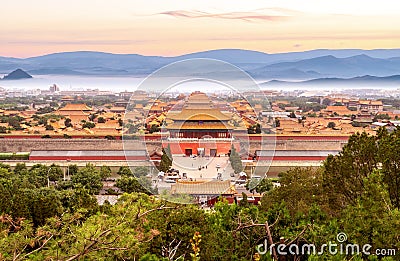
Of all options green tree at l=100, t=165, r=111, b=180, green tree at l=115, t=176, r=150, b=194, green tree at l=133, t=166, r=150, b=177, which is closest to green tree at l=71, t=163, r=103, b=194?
green tree at l=115, t=176, r=150, b=194

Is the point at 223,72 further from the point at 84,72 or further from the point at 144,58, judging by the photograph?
the point at 84,72

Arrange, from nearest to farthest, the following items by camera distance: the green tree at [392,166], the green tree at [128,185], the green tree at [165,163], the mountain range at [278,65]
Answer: the green tree at [165,163] < the green tree at [392,166] < the green tree at [128,185] < the mountain range at [278,65]

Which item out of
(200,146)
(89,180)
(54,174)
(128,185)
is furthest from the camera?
(54,174)

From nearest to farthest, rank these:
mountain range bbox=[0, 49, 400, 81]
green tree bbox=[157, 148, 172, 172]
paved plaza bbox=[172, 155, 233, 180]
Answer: paved plaza bbox=[172, 155, 233, 180] → green tree bbox=[157, 148, 172, 172] → mountain range bbox=[0, 49, 400, 81]

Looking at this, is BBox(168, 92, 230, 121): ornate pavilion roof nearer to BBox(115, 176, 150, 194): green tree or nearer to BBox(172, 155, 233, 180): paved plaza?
BBox(172, 155, 233, 180): paved plaza

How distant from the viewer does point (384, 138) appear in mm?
6285

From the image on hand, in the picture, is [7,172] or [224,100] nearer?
[224,100]

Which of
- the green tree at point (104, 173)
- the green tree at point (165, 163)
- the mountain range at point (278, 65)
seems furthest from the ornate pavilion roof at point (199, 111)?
the mountain range at point (278, 65)

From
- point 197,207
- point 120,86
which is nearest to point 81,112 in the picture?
point 197,207

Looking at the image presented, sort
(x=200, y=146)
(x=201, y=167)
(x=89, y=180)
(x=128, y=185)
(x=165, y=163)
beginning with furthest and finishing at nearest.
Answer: (x=89, y=180), (x=128, y=185), (x=200, y=146), (x=165, y=163), (x=201, y=167)

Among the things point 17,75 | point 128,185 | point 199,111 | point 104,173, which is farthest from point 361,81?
point 199,111

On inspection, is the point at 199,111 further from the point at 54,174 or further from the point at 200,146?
the point at 54,174

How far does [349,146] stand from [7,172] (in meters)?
11.8

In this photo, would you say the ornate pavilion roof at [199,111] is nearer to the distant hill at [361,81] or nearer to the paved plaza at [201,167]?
the paved plaza at [201,167]
